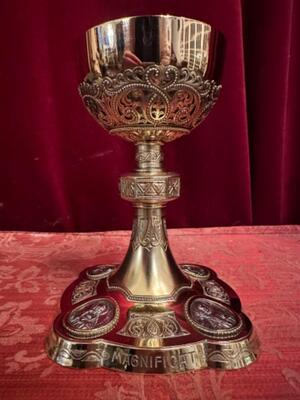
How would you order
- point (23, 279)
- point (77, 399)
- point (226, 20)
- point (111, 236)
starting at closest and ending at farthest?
point (77, 399)
point (23, 279)
point (226, 20)
point (111, 236)

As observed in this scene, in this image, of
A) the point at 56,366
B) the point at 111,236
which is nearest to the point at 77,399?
the point at 56,366

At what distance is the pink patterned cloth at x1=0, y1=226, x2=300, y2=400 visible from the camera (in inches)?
19.3

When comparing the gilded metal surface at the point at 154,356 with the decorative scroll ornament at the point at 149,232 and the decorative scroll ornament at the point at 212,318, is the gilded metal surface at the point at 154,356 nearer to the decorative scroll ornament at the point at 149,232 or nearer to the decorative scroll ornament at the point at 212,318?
the decorative scroll ornament at the point at 212,318

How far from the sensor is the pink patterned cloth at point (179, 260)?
0.49m

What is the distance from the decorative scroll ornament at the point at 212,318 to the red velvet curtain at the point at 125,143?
661mm

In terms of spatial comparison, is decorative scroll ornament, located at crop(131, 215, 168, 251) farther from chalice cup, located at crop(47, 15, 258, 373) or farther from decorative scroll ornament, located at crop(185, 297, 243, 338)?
decorative scroll ornament, located at crop(185, 297, 243, 338)

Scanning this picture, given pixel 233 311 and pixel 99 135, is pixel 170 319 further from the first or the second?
pixel 99 135

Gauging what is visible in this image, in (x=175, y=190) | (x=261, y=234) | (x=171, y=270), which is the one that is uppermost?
(x=175, y=190)

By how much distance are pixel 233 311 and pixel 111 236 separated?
63cm

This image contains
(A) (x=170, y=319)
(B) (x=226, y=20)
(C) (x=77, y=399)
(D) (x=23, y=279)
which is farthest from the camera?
(B) (x=226, y=20)

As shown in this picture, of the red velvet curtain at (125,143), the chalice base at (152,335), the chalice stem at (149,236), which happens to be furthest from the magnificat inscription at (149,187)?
the red velvet curtain at (125,143)

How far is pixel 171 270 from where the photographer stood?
66 cm

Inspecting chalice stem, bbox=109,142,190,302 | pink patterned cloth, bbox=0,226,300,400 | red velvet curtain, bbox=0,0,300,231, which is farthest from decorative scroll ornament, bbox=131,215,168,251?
red velvet curtain, bbox=0,0,300,231

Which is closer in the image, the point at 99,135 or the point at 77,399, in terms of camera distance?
the point at 77,399
